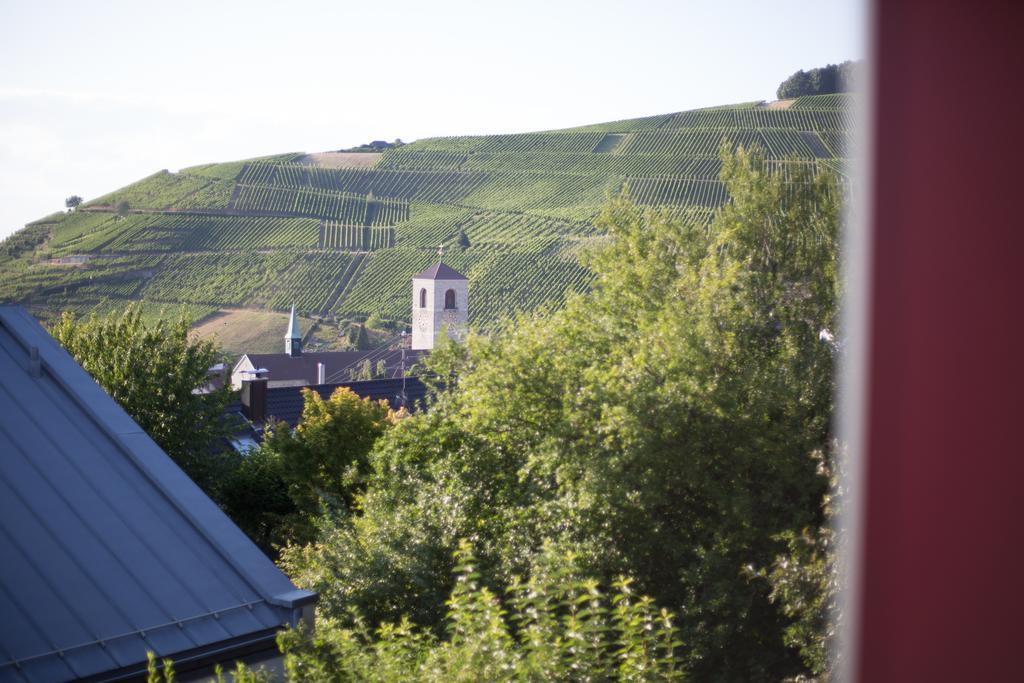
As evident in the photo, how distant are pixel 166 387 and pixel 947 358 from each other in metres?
14.9

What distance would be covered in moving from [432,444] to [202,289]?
5681 cm

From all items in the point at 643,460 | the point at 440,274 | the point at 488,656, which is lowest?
the point at 488,656

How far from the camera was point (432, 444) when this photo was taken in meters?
10.2

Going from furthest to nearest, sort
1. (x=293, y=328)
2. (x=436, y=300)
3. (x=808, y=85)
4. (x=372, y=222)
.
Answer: (x=372, y=222)
(x=808, y=85)
(x=436, y=300)
(x=293, y=328)

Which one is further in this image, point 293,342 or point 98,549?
point 293,342

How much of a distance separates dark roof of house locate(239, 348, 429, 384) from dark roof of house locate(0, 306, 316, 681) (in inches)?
1730

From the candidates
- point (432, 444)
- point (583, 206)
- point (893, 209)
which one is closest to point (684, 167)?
point (583, 206)

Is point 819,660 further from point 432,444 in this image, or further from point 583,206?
point 583,206

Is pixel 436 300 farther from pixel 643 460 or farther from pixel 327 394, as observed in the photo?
pixel 643 460

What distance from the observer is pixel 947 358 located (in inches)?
42.4

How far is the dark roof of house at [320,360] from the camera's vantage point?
50938 millimetres

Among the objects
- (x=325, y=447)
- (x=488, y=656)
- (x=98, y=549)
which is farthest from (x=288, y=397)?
(x=488, y=656)

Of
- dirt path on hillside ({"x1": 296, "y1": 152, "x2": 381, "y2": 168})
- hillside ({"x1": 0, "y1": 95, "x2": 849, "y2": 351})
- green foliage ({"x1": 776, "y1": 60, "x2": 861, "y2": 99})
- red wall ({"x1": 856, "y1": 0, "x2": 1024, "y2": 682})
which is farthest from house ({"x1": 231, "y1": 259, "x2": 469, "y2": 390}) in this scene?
red wall ({"x1": 856, "y1": 0, "x2": 1024, "y2": 682})

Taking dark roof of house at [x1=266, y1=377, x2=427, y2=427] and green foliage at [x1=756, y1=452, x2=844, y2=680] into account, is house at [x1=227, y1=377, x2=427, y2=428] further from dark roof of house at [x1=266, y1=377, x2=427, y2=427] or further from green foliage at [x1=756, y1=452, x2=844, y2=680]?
green foliage at [x1=756, y1=452, x2=844, y2=680]
